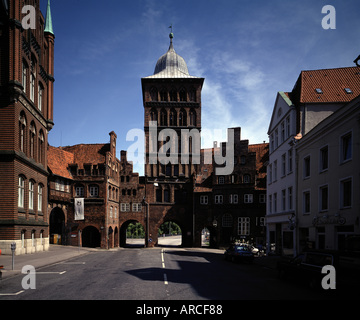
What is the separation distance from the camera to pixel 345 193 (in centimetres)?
2038

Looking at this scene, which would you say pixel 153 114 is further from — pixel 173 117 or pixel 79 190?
pixel 79 190

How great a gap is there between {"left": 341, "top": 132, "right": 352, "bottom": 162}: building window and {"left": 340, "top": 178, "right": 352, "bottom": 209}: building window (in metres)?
1.31

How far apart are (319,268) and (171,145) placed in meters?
43.8

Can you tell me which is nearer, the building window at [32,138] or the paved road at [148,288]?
the paved road at [148,288]

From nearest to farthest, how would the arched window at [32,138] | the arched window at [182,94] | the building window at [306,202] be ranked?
the building window at [306,202] < the arched window at [32,138] < the arched window at [182,94]

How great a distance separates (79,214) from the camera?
163 feet

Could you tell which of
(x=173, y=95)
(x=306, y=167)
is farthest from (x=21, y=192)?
(x=173, y=95)

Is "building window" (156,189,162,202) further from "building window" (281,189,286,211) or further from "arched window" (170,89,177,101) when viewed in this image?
"building window" (281,189,286,211)

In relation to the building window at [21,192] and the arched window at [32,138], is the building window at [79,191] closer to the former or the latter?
the arched window at [32,138]

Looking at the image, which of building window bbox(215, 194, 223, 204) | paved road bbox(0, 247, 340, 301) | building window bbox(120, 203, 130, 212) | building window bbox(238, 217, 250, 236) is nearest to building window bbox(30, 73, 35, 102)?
paved road bbox(0, 247, 340, 301)

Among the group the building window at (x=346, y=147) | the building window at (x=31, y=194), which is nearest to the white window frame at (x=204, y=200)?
the building window at (x=31, y=194)

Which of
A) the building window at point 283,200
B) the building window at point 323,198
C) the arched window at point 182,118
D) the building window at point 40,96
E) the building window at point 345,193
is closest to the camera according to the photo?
the building window at point 345,193

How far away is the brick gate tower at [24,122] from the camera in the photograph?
27078 millimetres

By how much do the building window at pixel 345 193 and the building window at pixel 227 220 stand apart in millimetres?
31143
